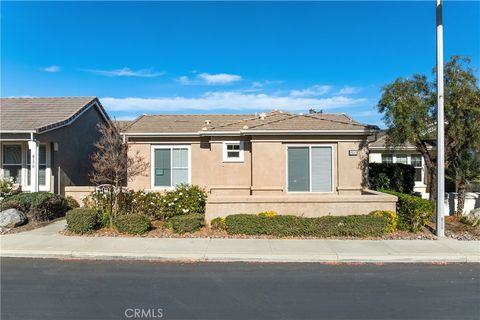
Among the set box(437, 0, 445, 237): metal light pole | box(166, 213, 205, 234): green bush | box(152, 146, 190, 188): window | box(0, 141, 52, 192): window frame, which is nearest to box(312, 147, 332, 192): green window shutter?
box(437, 0, 445, 237): metal light pole

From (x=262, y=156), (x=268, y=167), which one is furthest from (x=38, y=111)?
(x=268, y=167)

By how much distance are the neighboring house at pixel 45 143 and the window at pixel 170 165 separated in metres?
4.17

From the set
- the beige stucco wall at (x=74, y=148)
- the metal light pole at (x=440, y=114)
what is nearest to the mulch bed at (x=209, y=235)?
the metal light pole at (x=440, y=114)

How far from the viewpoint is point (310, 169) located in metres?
13.8

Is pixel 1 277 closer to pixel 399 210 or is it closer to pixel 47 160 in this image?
pixel 47 160

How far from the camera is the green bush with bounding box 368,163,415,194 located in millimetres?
15648

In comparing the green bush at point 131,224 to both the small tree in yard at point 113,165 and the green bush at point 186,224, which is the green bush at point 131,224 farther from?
the green bush at point 186,224

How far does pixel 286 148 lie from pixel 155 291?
887 centimetres

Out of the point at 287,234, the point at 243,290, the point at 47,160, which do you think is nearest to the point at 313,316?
the point at 243,290

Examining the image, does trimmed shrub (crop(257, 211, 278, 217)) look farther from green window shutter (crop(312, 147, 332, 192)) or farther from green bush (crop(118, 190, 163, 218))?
green window shutter (crop(312, 147, 332, 192))

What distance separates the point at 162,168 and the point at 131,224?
4957 millimetres

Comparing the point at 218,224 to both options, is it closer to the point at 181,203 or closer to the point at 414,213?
the point at 181,203

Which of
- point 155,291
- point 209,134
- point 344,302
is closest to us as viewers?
point 344,302

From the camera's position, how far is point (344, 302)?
556 centimetres
